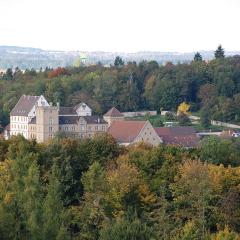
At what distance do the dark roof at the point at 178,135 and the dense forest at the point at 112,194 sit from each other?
20.9 metres

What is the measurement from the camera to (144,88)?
74.8 meters

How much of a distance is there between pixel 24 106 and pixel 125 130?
907 centimetres

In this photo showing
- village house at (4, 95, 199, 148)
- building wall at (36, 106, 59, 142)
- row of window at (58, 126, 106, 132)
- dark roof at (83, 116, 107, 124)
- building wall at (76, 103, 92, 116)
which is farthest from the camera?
building wall at (76, 103, 92, 116)

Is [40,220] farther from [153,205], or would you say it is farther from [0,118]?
[0,118]

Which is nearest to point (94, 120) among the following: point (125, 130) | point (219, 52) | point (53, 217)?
point (125, 130)

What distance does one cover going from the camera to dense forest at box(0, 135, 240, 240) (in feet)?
81.2

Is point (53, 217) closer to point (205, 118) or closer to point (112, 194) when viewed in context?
point (112, 194)

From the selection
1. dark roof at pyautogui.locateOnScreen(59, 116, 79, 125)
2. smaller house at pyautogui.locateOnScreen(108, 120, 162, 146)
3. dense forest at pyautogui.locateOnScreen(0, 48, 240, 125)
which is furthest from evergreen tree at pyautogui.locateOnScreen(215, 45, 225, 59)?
smaller house at pyautogui.locateOnScreen(108, 120, 162, 146)

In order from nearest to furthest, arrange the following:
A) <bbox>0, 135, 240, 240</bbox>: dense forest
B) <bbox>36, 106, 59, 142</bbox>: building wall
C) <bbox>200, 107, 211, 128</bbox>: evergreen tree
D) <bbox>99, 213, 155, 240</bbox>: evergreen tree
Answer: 1. <bbox>99, 213, 155, 240</bbox>: evergreen tree
2. <bbox>0, 135, 240, 240</bbox>: dense forest
3. <bbox>36, 106, 59, 142</bbox>: building wall
4. <bbox>200, 107, 211, 128</bbox>: evergreen tree

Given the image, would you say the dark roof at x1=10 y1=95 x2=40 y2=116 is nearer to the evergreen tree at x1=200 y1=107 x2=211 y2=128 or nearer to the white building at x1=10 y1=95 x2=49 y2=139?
the white building at x1=10 y1=95 x2=49 y2=139

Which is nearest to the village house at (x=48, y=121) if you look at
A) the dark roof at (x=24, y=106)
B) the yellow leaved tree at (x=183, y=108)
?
the dark roof at (x=24, y=106)

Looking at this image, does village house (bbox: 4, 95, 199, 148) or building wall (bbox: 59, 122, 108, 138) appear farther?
Result: building wall (bbox: 59, 122, 108, 138)

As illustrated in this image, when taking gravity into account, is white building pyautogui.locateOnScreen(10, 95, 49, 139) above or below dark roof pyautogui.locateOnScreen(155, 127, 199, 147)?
above

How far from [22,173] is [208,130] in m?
37.1
